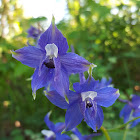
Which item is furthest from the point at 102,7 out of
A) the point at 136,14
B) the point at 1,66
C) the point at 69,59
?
the point at 69,59

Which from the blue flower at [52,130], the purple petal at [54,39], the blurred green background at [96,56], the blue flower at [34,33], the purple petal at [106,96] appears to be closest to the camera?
the purple petal at [54,39]

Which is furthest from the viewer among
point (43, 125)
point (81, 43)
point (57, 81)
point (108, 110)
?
point (81, 43)

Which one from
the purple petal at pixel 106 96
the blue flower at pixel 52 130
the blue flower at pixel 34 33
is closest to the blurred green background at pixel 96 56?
the blue flower at pixel 34 33

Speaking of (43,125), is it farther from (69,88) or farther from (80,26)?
(69,88)

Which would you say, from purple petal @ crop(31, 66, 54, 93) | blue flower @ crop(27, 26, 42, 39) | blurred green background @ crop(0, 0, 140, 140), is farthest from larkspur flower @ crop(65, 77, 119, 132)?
blurred green background @ crop(0, 0, 140, 140)

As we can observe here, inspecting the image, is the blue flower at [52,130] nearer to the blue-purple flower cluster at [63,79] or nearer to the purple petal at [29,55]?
the blue-purple flower cluster at [63,79]

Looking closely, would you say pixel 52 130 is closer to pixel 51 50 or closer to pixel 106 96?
pixel 106 96

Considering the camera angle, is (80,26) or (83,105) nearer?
(83,105)
